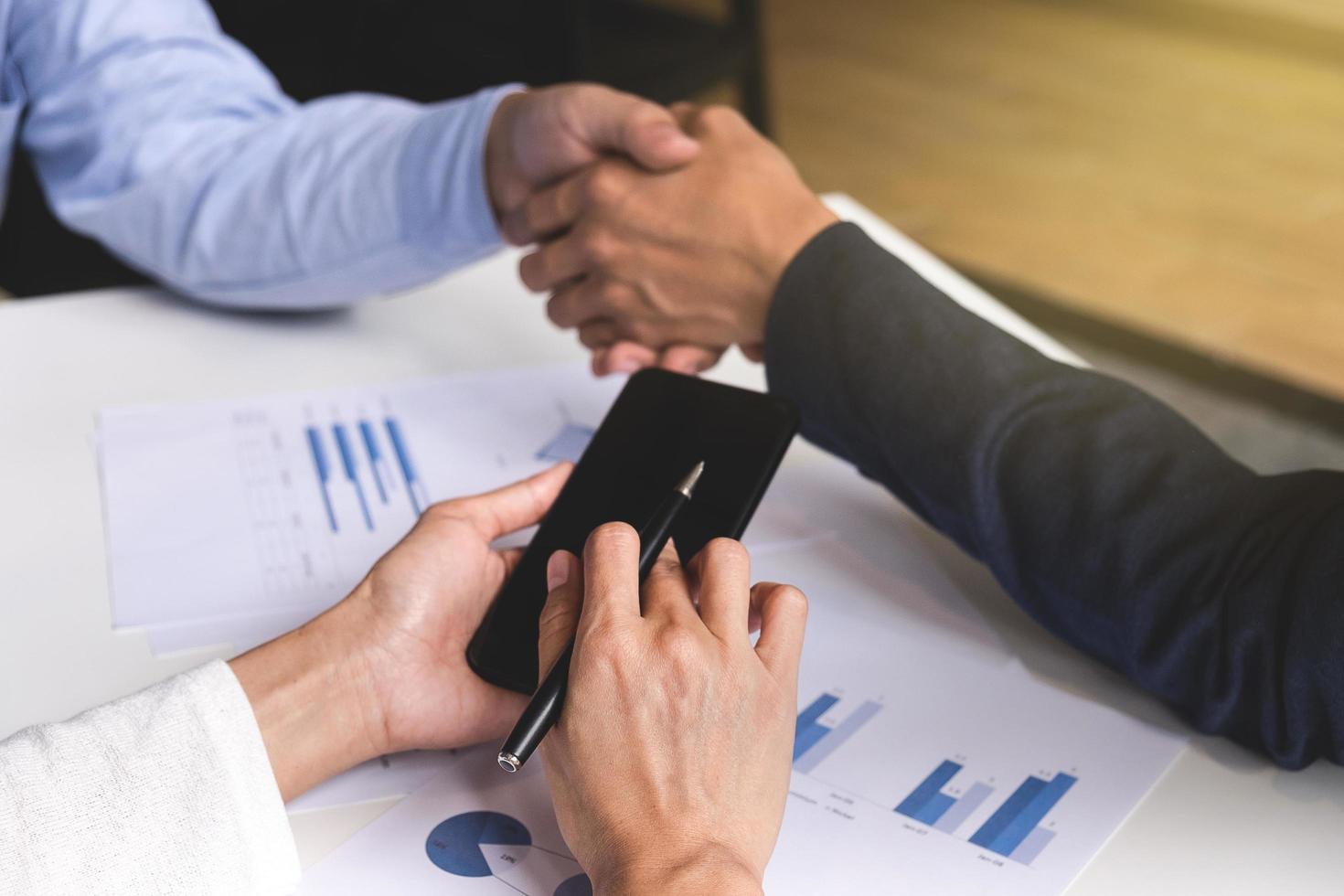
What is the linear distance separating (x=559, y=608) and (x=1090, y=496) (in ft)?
0.98

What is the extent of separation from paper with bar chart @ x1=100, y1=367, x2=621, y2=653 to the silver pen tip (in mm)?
211

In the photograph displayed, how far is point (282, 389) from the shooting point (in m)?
0.96

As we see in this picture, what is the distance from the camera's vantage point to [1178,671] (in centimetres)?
67

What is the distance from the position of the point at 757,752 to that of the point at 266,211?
0.68 m

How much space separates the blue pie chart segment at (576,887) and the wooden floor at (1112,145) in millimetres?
2184

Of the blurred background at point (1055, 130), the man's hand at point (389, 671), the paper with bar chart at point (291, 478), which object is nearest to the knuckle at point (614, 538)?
the man's hand at point (389, 671)

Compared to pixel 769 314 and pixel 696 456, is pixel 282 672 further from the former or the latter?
pixel 769 314

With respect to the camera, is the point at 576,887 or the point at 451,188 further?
the point at 451,188

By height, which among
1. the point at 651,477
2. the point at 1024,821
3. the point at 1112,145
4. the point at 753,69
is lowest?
the point at 1112,145

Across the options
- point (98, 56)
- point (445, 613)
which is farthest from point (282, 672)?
point (98, 56)

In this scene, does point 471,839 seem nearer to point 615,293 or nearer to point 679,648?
point 679,648

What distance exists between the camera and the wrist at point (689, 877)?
491 millimetres

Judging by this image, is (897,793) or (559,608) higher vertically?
(559,608)

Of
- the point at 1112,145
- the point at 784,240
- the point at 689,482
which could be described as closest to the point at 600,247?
the point at 784,240
